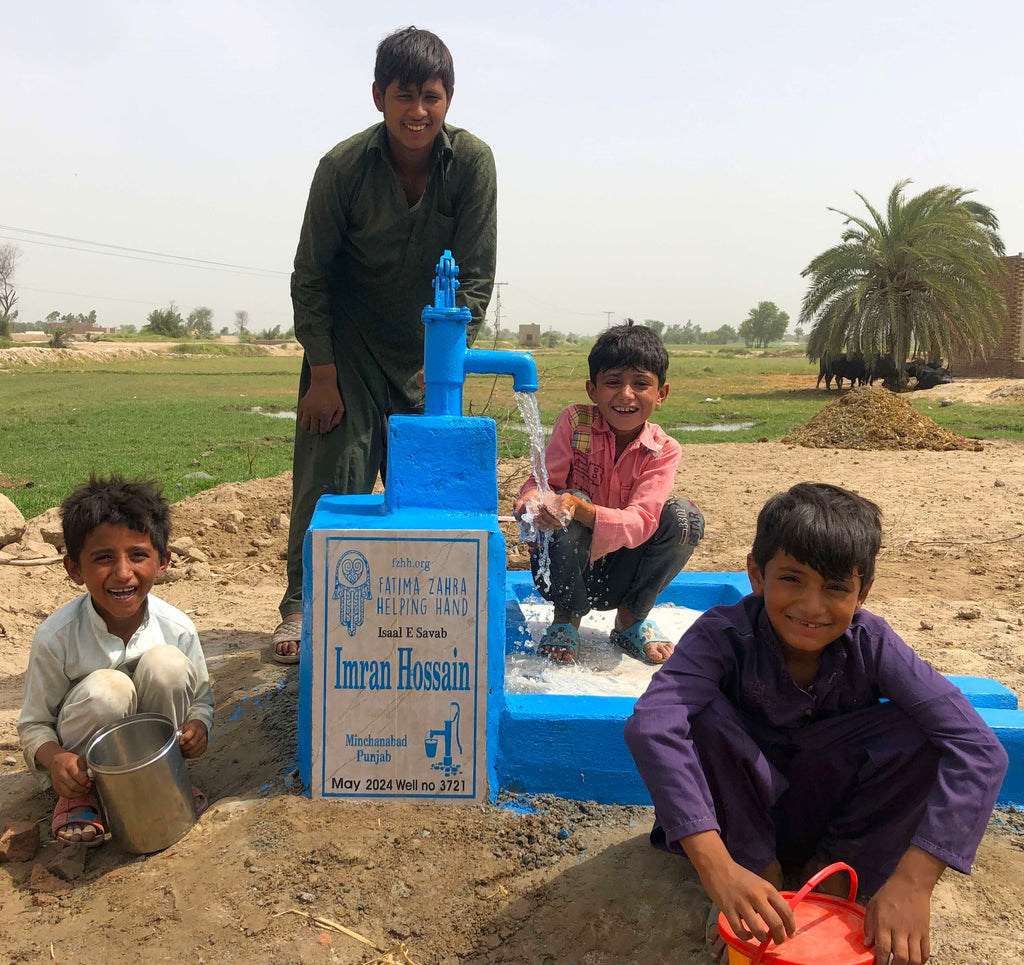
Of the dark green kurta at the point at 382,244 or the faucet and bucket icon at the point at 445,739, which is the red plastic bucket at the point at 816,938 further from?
the dark green kurta at the point at 382,244

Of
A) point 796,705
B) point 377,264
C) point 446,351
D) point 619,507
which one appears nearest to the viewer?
point 796,705

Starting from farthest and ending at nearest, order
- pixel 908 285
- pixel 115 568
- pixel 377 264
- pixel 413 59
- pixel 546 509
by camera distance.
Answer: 1. pixel 908 285
2. pixel 377 264
3. pixel 413 59
4. pixel 546 509
5. pixel 115 568

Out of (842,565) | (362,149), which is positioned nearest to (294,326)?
(362,149)

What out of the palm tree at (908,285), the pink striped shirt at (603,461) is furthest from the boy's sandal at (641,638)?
the palm tree at (908,285)

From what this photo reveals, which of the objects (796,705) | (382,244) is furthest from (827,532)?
(382,244)

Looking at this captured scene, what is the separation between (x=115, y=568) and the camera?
7.04 ft

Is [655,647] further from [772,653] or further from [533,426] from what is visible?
[772,653]

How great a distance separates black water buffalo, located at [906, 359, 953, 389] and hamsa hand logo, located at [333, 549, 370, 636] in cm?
1985

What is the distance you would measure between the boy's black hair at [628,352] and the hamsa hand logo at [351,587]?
109 cm

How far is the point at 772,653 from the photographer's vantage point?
1802 millimetres

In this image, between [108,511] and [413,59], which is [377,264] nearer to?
[413,59]

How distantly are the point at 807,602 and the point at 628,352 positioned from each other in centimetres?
126

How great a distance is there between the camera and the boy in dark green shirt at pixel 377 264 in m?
2.84

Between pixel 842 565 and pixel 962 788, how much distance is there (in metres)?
0.42
